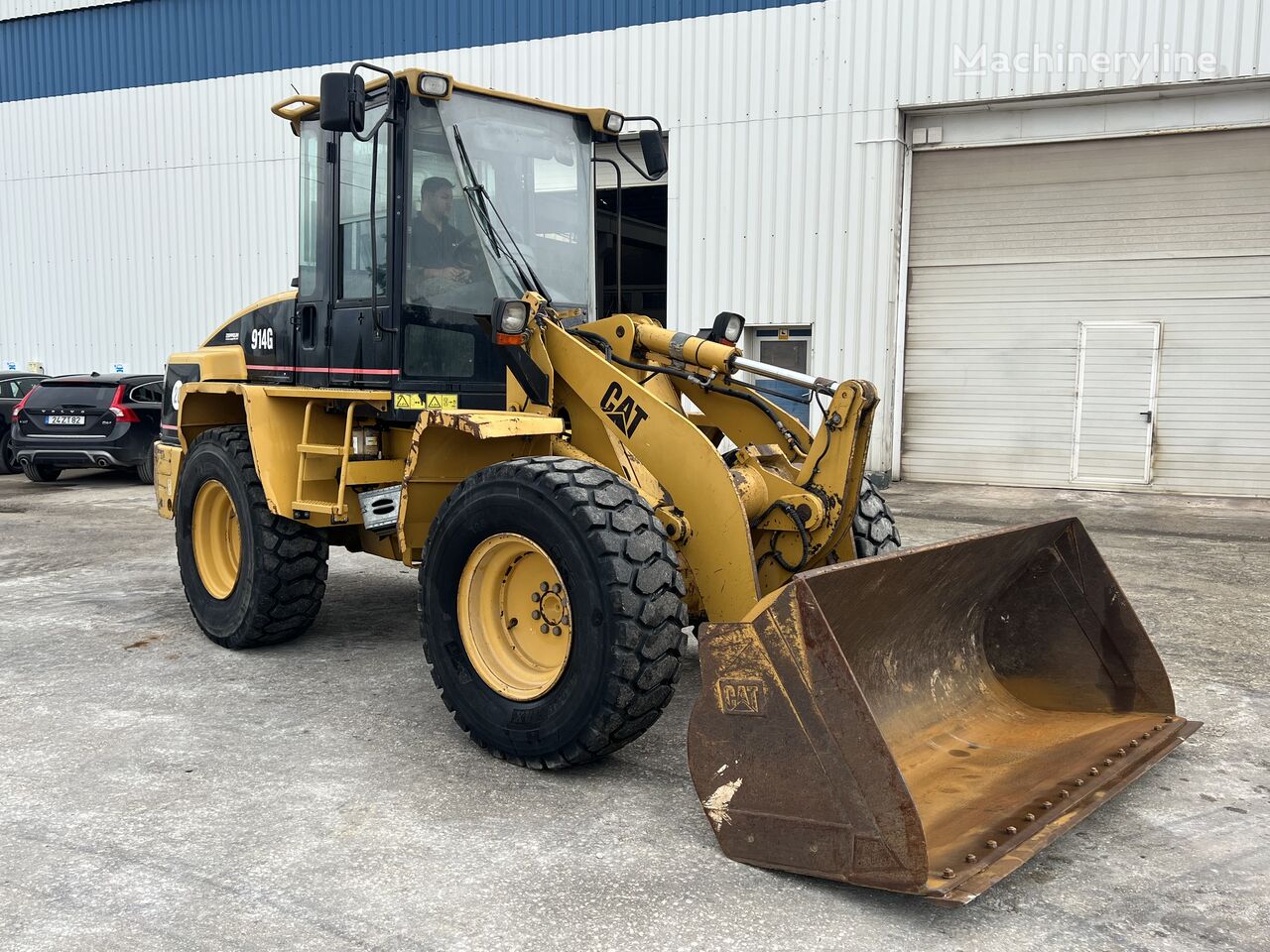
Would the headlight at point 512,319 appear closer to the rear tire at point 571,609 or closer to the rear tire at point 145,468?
the rear tire at point 571,609

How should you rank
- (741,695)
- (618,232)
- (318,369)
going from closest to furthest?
(741,695) → (318,369) → (618,232)

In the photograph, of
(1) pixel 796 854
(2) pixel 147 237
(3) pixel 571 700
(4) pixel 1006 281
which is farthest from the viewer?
(2) pixel 147 237

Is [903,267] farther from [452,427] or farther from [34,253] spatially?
[34,253]

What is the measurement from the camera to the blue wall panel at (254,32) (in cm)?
1493

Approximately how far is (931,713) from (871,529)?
3.65 feet

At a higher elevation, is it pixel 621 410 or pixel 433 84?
pixel 433 84

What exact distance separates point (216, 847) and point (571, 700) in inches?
49.2

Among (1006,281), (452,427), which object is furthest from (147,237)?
(452,427)

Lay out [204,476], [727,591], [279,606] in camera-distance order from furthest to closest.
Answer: [204,476]
[279,606]
[727,591]

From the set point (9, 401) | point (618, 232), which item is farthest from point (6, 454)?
point (618, 232)

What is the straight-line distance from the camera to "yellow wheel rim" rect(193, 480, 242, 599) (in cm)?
621

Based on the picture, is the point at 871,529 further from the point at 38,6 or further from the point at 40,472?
the point at 38,6

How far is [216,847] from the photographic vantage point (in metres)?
3.50

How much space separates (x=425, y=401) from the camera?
5164 mm
